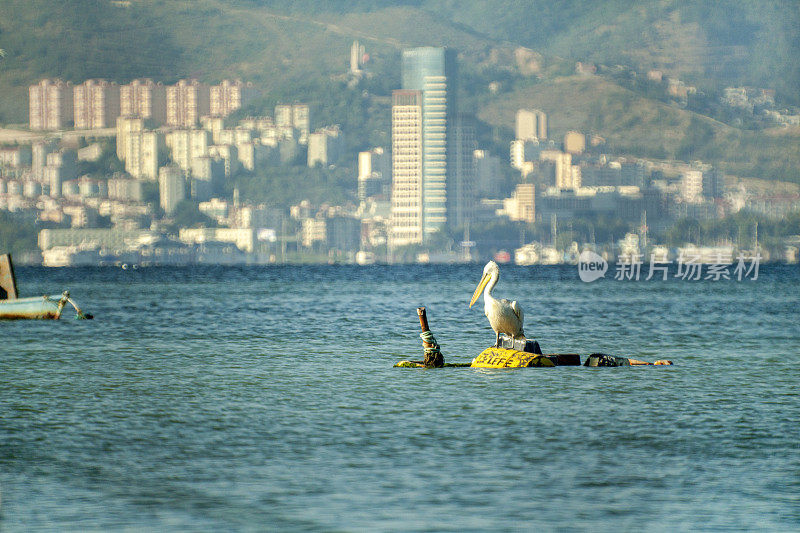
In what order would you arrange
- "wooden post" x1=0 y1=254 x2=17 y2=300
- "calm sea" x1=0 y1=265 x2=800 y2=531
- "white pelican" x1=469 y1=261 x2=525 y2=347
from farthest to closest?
"wooden post" x1=0 y1=254 x2=17 y2=300 → "white pelican" x1=469 y1=261 x2=525 y2=347 → "calm sea" x1=0 y1=265 x2=800 y2=531

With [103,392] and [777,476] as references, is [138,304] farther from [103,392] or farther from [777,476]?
[777,476]

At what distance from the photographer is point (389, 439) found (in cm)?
2386

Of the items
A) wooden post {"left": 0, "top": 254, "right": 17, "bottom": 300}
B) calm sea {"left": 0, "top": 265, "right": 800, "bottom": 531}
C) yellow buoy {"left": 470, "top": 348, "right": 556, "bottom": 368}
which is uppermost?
wooden post {"left": 0, "top": 254, "right": 17, "bottom": 300}

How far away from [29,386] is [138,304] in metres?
55.9

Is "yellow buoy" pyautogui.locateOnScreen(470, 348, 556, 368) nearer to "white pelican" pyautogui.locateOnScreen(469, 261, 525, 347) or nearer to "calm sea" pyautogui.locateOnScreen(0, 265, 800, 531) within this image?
"calm sea" pyautogui.locateOnScreen(0, 265, 800, 531)

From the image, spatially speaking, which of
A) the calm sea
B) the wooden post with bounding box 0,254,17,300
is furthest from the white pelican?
the wooden post with bounding box 0,254,17,300

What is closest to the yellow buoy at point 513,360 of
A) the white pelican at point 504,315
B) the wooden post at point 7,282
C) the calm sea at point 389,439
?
the calm sea at point 389,439

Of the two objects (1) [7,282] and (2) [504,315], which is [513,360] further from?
(1) [7,282]

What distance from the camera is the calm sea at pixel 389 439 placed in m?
18.0

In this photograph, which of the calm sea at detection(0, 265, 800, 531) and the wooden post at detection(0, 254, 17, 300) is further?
the wooden post at detection(0, 254, 17, 300)

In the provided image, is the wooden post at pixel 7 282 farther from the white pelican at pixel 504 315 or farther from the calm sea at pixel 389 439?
the white pelican at pixel 504 315

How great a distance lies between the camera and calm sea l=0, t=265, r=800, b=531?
59.2 ft

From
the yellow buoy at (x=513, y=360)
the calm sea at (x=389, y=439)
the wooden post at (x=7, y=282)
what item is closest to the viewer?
the calm sea at (x=389, y=439)

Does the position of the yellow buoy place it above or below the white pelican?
below
